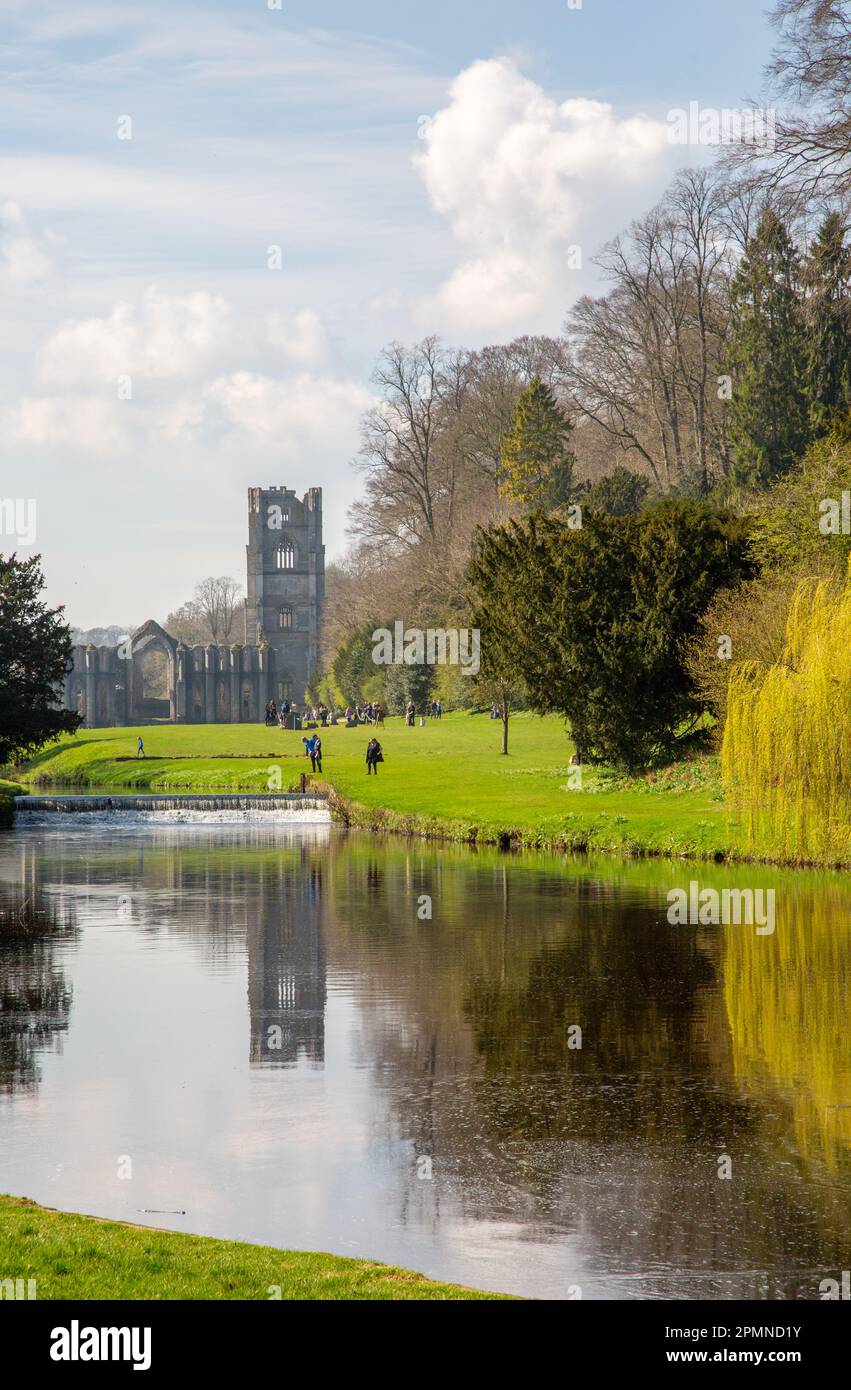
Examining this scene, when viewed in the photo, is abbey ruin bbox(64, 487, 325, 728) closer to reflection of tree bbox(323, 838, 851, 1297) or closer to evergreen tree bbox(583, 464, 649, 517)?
evergreen tree bbox(583, 464, 649, 517)

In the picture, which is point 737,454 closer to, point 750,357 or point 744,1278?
point 750,357

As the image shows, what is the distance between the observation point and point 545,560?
42.6 meters

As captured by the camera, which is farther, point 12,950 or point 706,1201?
point 12,950

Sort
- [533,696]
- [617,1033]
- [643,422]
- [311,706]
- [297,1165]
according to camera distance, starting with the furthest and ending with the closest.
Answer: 1. [311,706]
2. [643,422]
3. [533,696]
4. [617,1033]
5. [297,1165]

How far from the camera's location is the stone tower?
14588 centimetres

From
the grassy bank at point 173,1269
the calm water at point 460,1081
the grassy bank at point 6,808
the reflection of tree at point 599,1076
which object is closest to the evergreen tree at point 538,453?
the grassy bank at point 6,808

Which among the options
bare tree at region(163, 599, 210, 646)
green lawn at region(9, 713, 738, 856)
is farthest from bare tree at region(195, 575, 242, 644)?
green lawn at region(9, 713, 738, 856)

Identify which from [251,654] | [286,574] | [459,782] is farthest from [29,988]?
[286,574]

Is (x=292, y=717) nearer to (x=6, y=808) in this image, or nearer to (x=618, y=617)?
(x=6, y=808)

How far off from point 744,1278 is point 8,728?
46825mm

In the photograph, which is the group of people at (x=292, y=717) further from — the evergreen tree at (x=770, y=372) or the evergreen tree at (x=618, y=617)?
the evergreen tree at (x=618, y=617)

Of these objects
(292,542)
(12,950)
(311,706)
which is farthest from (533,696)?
(292,542)

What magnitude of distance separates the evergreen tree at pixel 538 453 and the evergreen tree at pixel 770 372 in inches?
493

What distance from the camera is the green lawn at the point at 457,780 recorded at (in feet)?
115
